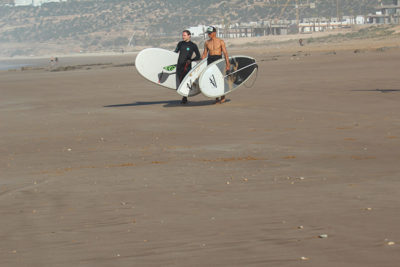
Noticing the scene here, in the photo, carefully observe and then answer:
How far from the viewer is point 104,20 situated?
192125 mm

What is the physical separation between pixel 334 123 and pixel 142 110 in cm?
489

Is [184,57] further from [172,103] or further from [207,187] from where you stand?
[207,187]

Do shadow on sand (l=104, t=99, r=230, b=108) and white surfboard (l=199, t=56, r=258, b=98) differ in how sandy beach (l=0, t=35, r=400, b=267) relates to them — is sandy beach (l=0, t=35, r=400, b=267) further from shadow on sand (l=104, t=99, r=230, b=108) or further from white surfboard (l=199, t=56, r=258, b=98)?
shadow on sand (l=104, t=99, r=230, b=108)

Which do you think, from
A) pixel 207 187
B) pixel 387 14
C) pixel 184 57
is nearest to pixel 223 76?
pixel 184 57

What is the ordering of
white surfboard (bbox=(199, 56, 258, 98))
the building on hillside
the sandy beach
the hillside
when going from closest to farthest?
the sandy beach
white surfboard (bbox=(199, 56, 258, 98))
the building on hillside
the hillside

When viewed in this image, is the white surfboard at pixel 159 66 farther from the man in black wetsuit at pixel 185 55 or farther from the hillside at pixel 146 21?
the hillside at pixel 146 21

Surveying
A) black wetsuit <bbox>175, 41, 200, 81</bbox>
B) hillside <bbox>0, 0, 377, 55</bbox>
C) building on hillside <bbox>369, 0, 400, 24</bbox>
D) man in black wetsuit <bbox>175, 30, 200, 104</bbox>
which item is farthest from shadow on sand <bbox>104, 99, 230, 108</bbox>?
hillside <bbox>0, 0, 377, 55</bbox>

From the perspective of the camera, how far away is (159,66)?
16500mm

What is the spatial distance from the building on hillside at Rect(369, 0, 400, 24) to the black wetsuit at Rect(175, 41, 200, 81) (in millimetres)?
123831

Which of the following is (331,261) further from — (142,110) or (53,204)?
(142,110)

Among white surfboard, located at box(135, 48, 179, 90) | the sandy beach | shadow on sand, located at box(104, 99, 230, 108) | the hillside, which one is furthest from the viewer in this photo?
the hillside

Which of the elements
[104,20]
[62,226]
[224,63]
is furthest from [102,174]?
[104,20]

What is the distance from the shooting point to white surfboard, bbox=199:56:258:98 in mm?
15203

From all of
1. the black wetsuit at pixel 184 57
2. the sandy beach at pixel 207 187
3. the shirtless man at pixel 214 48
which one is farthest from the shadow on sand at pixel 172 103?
the sandy beach at pixel 207 187
